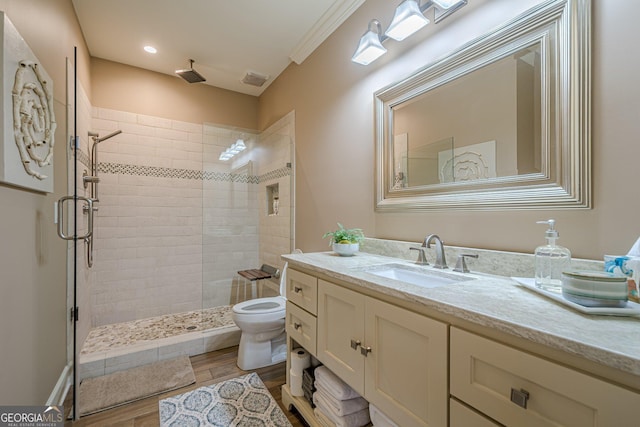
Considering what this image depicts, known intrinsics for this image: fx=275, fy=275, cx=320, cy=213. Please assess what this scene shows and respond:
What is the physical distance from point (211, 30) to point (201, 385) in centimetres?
276

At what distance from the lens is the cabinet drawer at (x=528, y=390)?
50 cm

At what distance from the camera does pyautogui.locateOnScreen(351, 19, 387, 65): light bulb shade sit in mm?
1637

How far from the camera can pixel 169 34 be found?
92.7 inches

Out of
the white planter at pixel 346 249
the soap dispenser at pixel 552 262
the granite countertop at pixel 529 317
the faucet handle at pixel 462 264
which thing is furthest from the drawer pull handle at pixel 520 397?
the white planter at pixel 346 249

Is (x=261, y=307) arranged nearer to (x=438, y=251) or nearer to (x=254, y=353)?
(x=254, y=353)

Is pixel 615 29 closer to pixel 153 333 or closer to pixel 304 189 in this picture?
pixel 304 189

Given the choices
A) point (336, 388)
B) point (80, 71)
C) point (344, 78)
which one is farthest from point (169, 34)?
point (336, 388)

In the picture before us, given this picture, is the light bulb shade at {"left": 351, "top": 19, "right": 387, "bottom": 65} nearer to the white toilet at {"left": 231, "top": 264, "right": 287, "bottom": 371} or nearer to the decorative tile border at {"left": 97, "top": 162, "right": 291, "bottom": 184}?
the decorative tile border at {"left": 97, "top": 162, "right": 291, "bottom": 184}

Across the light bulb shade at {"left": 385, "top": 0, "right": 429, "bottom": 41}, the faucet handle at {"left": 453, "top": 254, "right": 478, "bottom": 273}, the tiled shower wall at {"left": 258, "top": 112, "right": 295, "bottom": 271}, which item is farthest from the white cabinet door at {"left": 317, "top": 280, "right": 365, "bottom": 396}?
the tiled shower wall at {"left": 258, "top": 112, "right": 295, "bottom": 271}

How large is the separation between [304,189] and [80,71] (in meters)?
2.09

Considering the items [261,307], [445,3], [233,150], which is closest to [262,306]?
[261,307]

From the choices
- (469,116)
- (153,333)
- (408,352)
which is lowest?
(153,333)

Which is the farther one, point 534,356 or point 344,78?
point 344,78

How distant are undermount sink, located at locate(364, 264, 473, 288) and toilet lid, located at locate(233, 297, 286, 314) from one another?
1.11m
